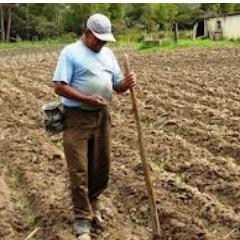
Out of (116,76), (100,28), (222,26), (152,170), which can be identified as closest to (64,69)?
(100,28)

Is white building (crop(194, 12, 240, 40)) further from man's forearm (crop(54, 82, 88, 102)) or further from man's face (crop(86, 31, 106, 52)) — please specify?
man's forearm (crop(54, 82, 88, 102))

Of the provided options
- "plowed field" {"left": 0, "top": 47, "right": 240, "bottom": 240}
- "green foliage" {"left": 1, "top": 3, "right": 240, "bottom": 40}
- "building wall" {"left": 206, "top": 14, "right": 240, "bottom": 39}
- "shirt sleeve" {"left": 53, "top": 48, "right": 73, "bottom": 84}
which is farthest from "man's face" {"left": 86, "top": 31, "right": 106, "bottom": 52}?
"green foliage" {"left": 1, "top": 3, "right": 240, "bottom": 40}

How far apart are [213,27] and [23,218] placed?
38066 mm

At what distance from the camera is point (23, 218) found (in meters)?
5.81

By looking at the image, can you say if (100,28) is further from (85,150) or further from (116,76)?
(85,150)

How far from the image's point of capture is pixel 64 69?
15.9 ft

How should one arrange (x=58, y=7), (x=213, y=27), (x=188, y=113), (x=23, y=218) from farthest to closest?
1. (x=58, y=7)
2. (x=213, y=27)
3. (x=188, y=113)
4. (x=23, y=218)

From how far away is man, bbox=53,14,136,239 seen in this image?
4.88 m

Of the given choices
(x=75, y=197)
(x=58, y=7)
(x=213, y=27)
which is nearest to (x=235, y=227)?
(x=75, y=197)

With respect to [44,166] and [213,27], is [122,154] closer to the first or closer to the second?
[44,166]

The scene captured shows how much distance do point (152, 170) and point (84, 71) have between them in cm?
225

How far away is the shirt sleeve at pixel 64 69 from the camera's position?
484 centimetres

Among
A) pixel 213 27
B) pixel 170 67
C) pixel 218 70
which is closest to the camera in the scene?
pixel 218 70

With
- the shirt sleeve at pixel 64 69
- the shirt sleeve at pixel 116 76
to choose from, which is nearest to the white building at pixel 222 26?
the shirt sleeve at pixel 116 76
